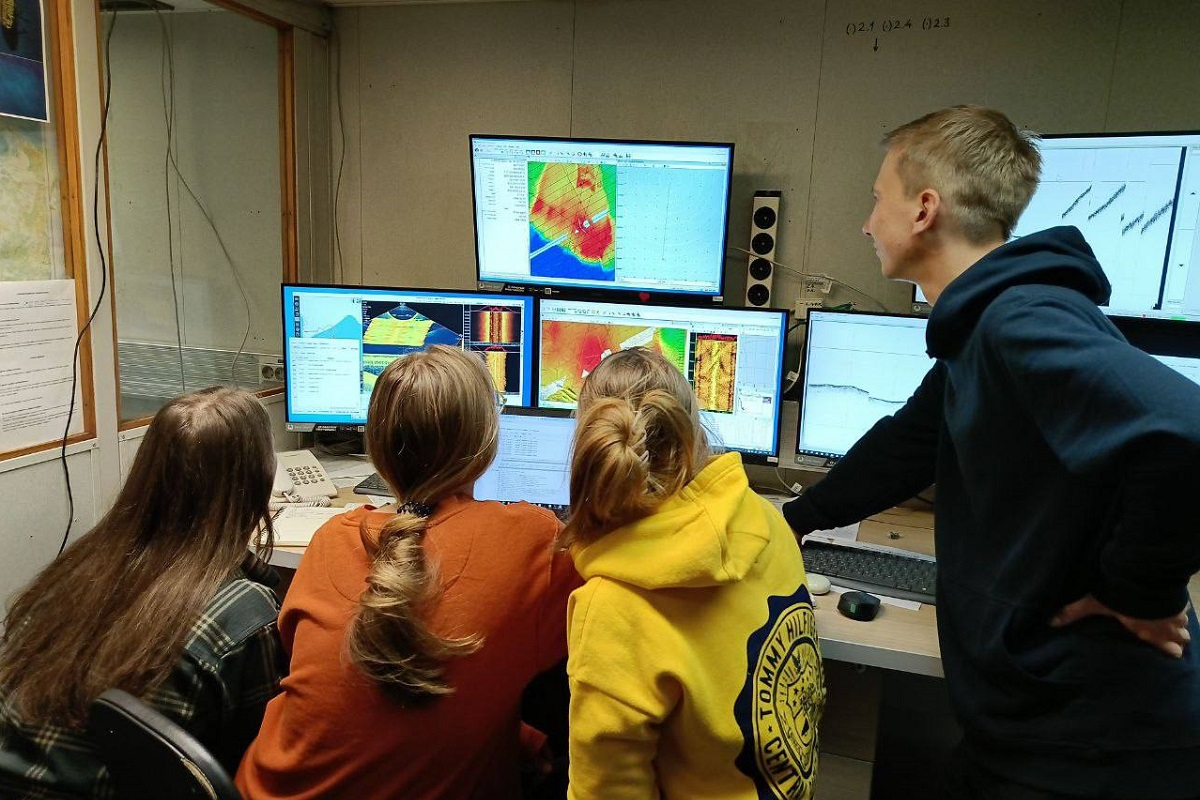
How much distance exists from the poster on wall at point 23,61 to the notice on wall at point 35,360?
0.37 meters

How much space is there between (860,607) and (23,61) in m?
2.06

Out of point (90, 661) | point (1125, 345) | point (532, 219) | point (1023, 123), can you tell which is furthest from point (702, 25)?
point (90, 661)

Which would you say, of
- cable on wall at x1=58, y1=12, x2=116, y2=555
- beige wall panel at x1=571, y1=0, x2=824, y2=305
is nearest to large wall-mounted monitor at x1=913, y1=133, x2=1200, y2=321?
beige wall panel at x1=571, y1=0, x2=824, y2=305

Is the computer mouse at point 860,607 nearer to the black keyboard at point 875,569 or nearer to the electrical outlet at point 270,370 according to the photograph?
the black keyboard at point 875,569

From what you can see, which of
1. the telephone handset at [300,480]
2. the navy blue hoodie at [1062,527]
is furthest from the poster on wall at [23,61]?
the navy blue hoodie at [1062,527]

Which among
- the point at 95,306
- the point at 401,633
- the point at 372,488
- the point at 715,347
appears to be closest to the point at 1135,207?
the point at 715,347

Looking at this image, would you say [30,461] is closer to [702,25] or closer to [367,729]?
[367,729]

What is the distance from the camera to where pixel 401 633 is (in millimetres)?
1008

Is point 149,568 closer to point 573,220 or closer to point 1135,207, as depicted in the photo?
point 573,220

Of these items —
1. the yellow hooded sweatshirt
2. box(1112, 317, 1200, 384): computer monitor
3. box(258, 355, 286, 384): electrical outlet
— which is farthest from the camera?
box(258, 355, 286, 384): electrical outlet

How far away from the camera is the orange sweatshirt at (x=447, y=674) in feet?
3.43

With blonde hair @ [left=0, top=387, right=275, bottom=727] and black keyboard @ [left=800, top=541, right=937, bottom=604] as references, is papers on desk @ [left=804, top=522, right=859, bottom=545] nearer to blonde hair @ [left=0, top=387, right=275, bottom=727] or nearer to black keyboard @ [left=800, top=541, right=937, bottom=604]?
black keyboard @ [left=800, top=541, right=937, bottom=604]

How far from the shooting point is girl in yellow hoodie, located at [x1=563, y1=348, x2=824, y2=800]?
0.98 metres

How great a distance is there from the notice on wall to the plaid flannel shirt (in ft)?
3.00
